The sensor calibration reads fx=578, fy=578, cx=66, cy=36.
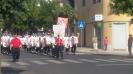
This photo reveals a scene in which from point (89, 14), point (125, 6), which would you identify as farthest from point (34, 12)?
point (125, 6)

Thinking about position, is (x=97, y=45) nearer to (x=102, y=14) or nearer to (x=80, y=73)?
(x=102, y=14)

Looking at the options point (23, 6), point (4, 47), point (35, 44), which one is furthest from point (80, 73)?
point (35, 44)

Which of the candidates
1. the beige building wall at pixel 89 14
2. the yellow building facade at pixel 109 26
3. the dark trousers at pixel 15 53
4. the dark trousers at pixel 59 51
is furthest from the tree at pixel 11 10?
the beige building wall at pixel 89 14

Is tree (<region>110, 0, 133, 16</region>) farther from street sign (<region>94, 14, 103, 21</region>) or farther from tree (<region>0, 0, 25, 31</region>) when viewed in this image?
tree (<region>0, 0, 25, 31</region>)

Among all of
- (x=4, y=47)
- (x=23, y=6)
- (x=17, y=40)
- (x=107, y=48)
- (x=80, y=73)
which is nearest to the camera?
(x=23, y=6)

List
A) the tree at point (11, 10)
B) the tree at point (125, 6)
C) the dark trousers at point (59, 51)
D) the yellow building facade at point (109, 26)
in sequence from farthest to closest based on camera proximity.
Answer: the yellow building facade at point (109, 26), the tree at point (125, 6), the dark trousers at point (59, 51), the tree at point (11, 10)

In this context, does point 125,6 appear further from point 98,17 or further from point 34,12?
point 34,12

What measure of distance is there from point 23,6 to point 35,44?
25532 millimetres

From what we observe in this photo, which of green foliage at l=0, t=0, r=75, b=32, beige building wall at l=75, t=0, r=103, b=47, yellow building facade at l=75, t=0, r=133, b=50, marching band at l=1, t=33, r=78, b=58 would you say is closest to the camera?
green foliage at l=0, t=0, r=75, b=32

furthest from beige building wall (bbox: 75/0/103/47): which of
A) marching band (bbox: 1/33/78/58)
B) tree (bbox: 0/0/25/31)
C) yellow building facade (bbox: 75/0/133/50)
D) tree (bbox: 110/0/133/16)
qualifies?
tree (bbox: 0/0/25/31)

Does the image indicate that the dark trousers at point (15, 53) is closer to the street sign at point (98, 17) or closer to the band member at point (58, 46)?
the band member at point (58, 46)

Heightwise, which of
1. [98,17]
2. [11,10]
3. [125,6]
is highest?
[98,17]

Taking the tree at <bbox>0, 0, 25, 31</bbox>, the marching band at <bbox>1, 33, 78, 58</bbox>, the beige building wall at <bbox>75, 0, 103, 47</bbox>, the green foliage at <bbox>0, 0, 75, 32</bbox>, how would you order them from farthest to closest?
the beige building wall at <bbox>75, 0, 103, 47</bbox>, the marching band at <bbox>1, 33, 78, 58</bbox>, the green foliage at <bbox>0, 0, 75, 32</bbox>, the tree at <bbox>0, 0, 25, 31</bbox>

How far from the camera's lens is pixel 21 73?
25.0 m
